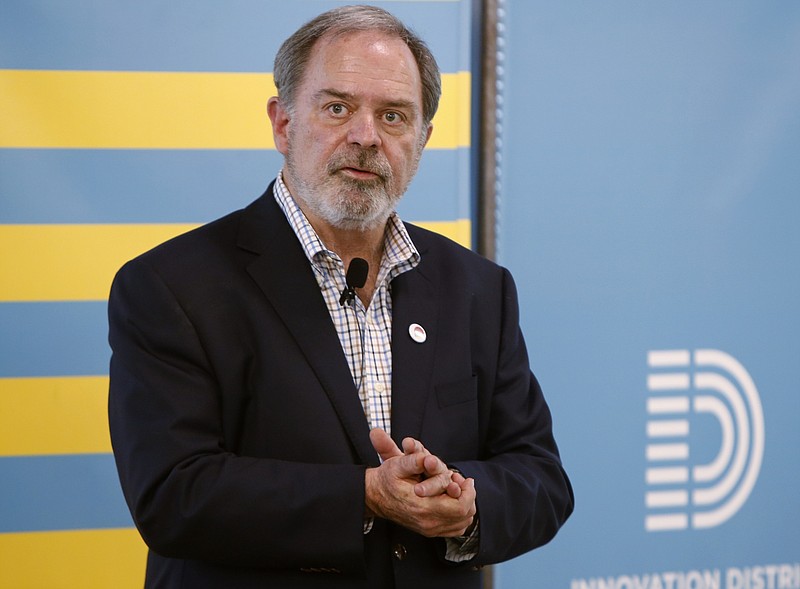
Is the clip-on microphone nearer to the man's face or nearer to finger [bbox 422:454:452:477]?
the man's face

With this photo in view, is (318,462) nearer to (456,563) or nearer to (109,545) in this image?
(456,563)

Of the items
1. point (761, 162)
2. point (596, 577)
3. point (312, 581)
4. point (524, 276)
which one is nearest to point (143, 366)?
point (312, 581)

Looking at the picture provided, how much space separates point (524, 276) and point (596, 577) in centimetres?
81

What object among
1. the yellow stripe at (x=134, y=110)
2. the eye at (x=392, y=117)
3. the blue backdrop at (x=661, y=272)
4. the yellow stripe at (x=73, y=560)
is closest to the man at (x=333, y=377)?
the eye at (x=392, y=117)

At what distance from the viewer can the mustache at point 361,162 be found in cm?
176

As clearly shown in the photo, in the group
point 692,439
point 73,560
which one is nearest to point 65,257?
point 73,560

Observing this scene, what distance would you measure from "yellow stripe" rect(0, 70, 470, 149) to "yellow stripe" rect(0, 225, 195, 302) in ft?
0.61

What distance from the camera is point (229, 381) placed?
162 cm

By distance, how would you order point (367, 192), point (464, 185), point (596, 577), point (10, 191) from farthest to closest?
point (596, 577) → point (464, 185) → point (10, 191) → point (367, 192)

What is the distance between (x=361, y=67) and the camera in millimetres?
1764

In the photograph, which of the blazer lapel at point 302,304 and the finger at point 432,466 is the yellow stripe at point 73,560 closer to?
the blazer lapel at point 302,304

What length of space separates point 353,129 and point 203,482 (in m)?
0.62

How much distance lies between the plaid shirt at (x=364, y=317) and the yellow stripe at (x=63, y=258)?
0.71 meters

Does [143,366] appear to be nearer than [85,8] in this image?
Yes
